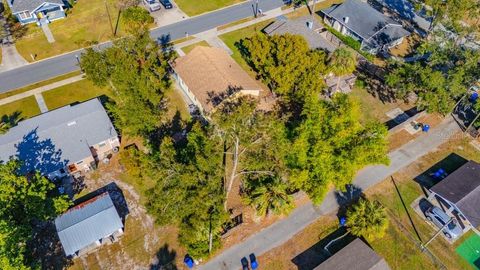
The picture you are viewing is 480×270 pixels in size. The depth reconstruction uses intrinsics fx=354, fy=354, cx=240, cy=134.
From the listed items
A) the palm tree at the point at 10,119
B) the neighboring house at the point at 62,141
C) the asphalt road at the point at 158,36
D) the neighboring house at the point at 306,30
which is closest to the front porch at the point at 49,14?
the asphalt road at the point at 158,36

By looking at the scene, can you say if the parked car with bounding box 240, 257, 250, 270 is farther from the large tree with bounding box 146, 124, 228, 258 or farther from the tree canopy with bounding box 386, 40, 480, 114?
the tree canopy with bounding box 386, 40, 480, 114

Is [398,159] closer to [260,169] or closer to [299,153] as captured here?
[299,153]

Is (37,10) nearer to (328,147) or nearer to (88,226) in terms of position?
(88,226)

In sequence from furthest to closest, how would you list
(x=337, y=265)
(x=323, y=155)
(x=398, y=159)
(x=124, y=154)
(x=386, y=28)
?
1. (x=386, y=28)
2. (x=398, y=159)
3. (x=124, y=154)
4. (x=323, y=155)
5. (x=337, y=265)

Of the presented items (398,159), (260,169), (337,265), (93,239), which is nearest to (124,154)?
(93,239)

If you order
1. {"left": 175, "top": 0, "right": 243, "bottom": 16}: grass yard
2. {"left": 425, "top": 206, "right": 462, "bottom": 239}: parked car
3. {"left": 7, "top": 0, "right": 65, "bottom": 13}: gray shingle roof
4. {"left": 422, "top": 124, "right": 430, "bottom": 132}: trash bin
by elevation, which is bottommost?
{"left": 425, "top": 206, "right": 462, "bottom": 239}: parked car

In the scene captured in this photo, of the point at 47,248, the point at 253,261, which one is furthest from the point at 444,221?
the point at 47,248

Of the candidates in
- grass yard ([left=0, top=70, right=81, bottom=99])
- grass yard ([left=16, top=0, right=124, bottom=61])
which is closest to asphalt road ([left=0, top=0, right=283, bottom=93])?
grass yard ([left=0, top=70, right=81, bottom=99])
